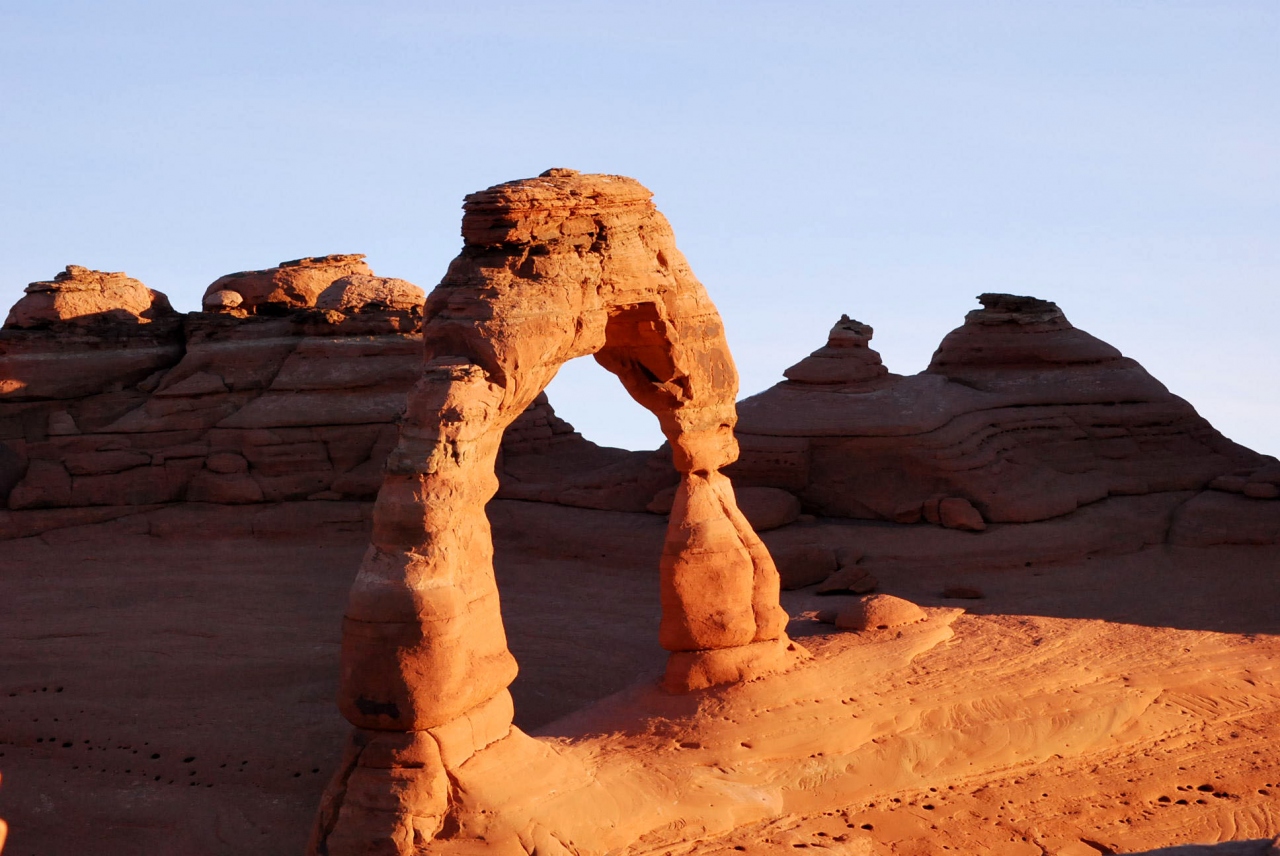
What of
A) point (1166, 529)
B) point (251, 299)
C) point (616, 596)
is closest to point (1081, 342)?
point (1166, 529)

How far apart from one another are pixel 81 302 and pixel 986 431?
1175 cm

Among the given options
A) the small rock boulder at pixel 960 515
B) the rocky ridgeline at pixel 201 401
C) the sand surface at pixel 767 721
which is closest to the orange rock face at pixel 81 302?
the rocky ridgeline at pixel 201 401

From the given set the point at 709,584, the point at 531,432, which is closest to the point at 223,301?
the point at 531,432

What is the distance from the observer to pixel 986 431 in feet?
58.1

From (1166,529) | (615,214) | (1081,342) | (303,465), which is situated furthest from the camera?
(1081,342)

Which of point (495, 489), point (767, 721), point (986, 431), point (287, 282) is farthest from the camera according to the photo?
point (287, 282)

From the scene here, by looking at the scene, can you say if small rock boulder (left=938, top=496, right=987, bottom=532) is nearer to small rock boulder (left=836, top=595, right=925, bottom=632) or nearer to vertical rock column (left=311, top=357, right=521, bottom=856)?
small rock boulder (left=836, top=595, right=925, bottom=632)

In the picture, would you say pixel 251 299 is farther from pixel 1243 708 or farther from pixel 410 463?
pixel 1243 708

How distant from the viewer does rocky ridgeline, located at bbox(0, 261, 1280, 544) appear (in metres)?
17.1

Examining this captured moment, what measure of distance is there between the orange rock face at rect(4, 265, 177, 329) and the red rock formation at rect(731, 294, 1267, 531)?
826 centimetres

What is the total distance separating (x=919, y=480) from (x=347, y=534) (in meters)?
6.97

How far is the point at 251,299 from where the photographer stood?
20.0 m

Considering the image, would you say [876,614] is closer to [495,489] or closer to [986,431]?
[495,489]

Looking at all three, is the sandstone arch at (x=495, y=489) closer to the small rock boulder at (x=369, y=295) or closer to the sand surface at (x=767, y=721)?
the sand surface at (x=767, y=721)
